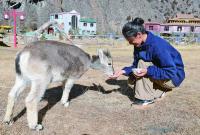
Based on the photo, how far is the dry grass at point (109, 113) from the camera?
609cm

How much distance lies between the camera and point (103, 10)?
78500mm

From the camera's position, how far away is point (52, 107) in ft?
24.1

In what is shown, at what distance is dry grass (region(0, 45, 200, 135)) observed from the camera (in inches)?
240

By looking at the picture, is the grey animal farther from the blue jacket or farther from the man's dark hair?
the blue jacket

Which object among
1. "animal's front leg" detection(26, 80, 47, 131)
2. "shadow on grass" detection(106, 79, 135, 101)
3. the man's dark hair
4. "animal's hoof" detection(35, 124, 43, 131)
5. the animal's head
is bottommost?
"shadow on grass" detection(106, 79, 135, 101)

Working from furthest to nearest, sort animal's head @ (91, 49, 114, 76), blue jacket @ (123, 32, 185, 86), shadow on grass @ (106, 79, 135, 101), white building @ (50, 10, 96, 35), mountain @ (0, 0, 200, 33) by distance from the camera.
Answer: mountain @ (0, 0, 200, 33) < white building @ (50, 10, 96, 35) < shadow on grass @ (106, 79, 135, 101) < animal's head @ (91, 49, 114, 76) < blue jacket @ (123, 32, 185, 86)

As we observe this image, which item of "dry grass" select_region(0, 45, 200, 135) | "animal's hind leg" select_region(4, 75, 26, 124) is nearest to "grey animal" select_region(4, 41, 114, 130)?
"animal's hind leg" select_region(4, 75, 26, 124)

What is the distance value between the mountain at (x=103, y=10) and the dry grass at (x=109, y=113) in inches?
2462

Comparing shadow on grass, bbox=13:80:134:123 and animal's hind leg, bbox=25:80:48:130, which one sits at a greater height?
animal's hind leg, bbox=25:80:48:130

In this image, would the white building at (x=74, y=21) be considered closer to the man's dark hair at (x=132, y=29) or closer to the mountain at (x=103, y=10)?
the mountain at (x=103, y=10)

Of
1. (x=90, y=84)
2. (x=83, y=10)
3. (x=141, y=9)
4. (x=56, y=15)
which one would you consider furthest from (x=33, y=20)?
(x=90, y=84)

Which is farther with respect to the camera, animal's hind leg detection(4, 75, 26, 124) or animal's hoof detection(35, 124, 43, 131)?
animal's hind leg detection(4, 75, 26, 124)

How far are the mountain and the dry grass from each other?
62524mm

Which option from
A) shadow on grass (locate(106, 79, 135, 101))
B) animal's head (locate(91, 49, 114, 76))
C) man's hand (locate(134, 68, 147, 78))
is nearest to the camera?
man's hand (locate(134, 68, 147, 78))
